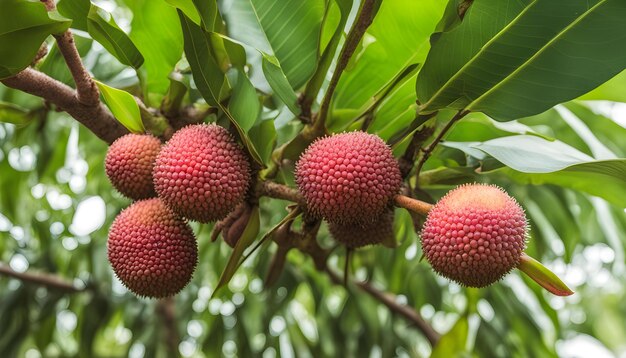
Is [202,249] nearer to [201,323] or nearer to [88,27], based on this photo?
[201,323]

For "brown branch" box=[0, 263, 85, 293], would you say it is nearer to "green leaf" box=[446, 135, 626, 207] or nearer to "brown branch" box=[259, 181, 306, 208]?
"brown branch" box=[259, 181, 306, 208]

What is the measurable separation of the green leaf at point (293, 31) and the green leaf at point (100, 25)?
0.53ft

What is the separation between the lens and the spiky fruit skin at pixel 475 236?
0.65 metres

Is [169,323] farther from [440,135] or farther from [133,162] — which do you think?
[440,135]

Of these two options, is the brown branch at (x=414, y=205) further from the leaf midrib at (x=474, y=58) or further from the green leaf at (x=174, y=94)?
the green leaf at (x=174, y=94)

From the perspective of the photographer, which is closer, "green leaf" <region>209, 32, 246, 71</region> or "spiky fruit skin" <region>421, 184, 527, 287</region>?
"spiky fruit skin" <region>421, 184, 527, 287</region>

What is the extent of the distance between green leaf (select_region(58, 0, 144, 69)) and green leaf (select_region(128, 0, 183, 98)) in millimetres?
62

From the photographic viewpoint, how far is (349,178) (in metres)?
0.70

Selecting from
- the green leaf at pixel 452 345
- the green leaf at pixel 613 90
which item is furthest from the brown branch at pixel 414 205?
the green leaf at pixel 452 345

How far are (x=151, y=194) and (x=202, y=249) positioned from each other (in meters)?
0.97

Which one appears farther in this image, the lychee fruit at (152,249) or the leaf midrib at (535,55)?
the lychee fruit at (152,249)

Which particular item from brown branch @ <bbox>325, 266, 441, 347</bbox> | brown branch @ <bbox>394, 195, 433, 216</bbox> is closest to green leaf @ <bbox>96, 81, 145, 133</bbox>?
brown branch @ <bbox>394, 195, 433, 216</bbox>

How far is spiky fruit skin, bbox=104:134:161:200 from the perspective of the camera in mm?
782

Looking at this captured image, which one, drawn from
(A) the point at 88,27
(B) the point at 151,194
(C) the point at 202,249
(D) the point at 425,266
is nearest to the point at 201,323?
(C) the point at 202,249
